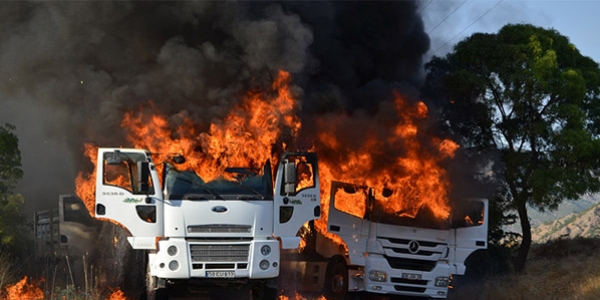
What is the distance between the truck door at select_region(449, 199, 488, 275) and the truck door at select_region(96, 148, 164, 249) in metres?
7.51

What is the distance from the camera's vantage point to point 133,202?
48.8ft

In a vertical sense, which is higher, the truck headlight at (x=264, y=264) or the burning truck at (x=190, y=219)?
the burning truck at (x=190, y=219)

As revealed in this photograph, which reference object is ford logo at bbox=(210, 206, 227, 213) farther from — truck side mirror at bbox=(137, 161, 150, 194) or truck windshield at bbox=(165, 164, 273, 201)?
truck side mirror at bbox=(137, 161, 150, 194)

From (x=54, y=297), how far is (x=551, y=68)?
15.7m

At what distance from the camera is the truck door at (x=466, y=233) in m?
18.7

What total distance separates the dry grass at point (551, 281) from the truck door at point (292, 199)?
24.7ft

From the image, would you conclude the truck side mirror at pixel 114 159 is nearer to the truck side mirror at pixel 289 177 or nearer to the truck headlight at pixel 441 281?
the truck side mirror at pixel 289 177

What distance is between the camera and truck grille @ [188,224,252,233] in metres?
→ 14.8

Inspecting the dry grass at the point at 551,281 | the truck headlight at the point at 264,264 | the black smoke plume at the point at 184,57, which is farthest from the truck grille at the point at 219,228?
the dry grass at the point at 551,281

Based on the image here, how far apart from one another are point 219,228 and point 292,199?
1.64 meters

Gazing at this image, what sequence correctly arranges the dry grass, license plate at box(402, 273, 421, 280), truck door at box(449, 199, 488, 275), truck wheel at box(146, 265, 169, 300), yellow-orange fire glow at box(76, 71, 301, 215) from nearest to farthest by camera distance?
truck wheel at box(146, 265, 169, 300) < yellow-orange fire glow at box(76, 71, 301, 215) < license plate at box(402, 273, 421, 280) < truck door at box(449, 199, 488, 275) < the dry grass

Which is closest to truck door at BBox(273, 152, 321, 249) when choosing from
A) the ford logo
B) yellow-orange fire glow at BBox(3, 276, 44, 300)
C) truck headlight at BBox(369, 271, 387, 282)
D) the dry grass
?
the ford logo

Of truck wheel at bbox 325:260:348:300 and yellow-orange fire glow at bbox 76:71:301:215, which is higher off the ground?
yellow-orange fire glow at bbox 76:71:301:215

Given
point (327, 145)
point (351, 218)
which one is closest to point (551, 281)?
point (351, 218)
